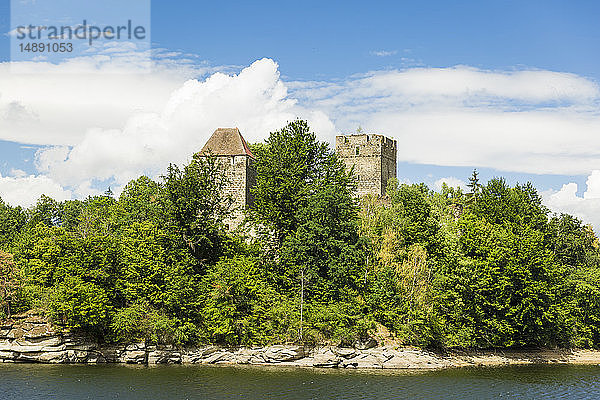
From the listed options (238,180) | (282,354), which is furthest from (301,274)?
(238,180)

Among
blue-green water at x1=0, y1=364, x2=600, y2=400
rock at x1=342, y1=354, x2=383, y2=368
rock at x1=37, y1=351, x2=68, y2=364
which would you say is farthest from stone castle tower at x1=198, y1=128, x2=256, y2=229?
blue-green water at x1=0, y1=364, x2=600, y2=400

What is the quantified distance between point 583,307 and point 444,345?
15.4 metres

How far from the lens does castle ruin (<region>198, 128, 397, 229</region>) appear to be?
2746 inches

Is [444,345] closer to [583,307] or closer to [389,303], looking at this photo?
[389,303]

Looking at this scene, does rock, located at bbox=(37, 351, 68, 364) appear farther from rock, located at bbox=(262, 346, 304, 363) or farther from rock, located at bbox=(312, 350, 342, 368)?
rock, located at bbox=(312, 350, 342, 368)

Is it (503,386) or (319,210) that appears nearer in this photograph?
(503,386)

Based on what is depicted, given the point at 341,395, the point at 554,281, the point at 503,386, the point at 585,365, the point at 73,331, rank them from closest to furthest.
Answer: the point at 341,395 → the point at 503,386 → the point at 73,331 → the point at 585,365 → the point at 554,281

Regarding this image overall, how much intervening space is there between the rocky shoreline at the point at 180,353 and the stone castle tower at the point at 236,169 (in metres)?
23.1

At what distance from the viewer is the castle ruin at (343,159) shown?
229 ft

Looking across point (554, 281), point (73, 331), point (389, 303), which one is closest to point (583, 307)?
point (554, 281)

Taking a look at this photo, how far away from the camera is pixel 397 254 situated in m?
50.7

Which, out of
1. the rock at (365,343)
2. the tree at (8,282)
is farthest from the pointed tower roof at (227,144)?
the rock at (365,343)

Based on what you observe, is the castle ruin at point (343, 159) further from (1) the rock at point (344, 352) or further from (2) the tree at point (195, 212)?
(1) the rock at point (344, 352)

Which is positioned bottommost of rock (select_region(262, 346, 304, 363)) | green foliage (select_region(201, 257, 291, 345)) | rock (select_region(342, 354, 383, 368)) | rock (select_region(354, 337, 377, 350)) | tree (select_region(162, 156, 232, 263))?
rock (select_region(342, 354, 383, 368))
